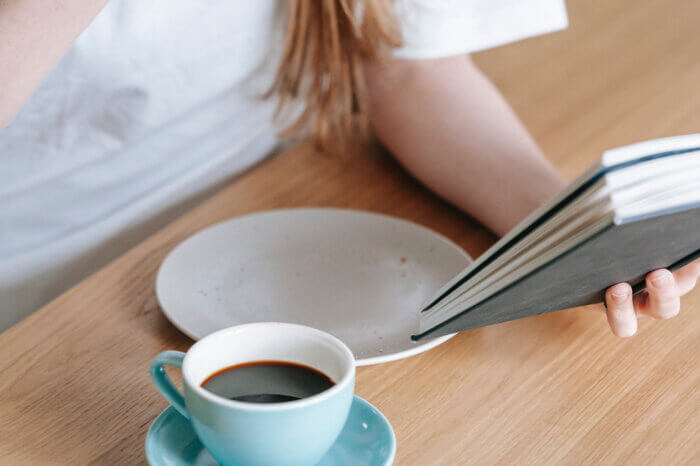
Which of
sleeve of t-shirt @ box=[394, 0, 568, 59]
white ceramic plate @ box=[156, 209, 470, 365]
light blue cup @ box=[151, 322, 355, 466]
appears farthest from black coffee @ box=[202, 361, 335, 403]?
sleeve of t-shirt @ box=[394, 0, 568, 59]

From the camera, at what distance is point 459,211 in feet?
2.62

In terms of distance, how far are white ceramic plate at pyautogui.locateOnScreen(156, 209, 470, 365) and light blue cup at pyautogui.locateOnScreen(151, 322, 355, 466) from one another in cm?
10

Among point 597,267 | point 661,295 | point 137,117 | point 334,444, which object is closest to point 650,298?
point 661,295

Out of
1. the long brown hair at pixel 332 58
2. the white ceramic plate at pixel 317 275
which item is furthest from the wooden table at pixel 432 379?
the long brown hair at pixel 332 58

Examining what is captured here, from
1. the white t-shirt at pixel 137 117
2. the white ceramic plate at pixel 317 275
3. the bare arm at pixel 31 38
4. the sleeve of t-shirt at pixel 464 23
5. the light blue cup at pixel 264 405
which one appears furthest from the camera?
the sleeve of t-shirt at pixel 464 23

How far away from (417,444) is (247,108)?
580 millimetres

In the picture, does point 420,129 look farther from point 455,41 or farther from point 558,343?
point 558,343

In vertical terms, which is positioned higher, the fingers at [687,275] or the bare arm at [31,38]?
the bare arm at [31,38]

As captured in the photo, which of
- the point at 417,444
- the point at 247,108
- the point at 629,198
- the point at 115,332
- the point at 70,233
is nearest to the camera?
the point at 629,198

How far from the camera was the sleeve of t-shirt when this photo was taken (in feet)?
2.74

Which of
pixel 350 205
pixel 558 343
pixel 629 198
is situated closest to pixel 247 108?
pixel 350 205

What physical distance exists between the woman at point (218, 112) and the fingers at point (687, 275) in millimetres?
181

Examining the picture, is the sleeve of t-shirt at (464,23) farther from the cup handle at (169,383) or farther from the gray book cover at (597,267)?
the cup handle at (169,383)

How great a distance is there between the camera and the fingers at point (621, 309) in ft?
1.70
